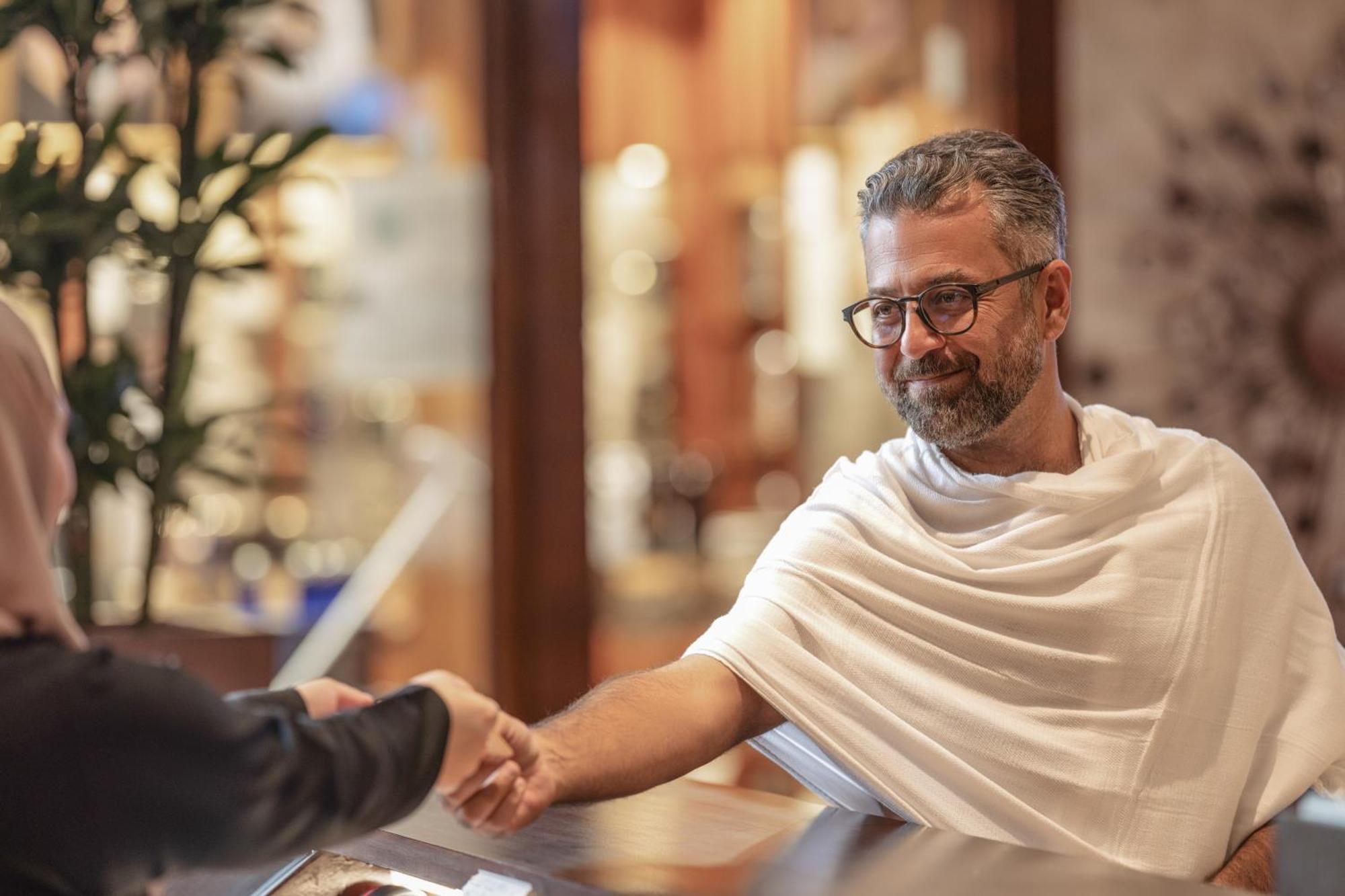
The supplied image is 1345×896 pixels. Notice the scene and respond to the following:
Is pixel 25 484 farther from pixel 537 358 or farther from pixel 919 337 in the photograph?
pixel 537 358

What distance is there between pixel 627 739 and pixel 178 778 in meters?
0.68

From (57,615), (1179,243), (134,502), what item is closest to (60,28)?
(134,502)

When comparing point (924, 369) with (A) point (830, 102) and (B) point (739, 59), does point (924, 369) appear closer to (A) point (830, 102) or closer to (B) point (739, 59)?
(A) point (830, 102)

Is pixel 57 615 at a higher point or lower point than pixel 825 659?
higher

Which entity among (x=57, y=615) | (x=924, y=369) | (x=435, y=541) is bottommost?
(x=435, y=541)

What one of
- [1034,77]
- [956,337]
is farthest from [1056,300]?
[1034,77]

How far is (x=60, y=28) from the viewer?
2584 millimetres

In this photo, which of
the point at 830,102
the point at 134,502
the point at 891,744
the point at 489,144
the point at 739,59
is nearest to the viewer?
the point at 891,744

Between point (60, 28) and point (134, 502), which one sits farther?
point (134, 502)

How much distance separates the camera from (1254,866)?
1.71 metres

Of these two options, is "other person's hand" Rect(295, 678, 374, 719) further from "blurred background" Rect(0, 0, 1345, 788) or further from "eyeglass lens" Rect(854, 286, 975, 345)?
"blurred background" Rect(0, 0, 1345, 788)

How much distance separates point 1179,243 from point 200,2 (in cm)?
319

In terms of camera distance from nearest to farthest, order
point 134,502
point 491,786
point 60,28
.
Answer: point 491,786 → point 60,28 → point 134,502

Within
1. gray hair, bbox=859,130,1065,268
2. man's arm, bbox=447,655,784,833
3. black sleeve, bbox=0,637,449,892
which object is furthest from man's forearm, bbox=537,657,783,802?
gray hair, bbox=859,130,1065,268
